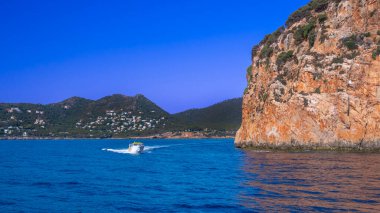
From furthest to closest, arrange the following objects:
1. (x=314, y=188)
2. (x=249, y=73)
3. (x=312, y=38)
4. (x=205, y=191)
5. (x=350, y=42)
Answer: (x=249, y=73)
(x=312, y=38)
(x=350, y=42)
(x=205, y=191)
(x=314, y=188)

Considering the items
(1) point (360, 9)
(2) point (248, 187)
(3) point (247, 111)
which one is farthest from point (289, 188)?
(3) point (247, 111)

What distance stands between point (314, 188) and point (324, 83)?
32623 millimetres

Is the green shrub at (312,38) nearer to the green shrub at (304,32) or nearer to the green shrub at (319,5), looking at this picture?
the green shrub at (304,32)

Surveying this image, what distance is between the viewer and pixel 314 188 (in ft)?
73.4

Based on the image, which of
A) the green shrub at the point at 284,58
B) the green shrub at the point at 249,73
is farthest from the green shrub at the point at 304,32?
the green shrub at the point at 249,73

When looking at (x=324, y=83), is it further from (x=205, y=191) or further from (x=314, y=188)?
(x=205, y=191)

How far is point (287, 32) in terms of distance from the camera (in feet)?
217

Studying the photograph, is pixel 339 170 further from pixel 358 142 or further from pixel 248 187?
pixel 358 142

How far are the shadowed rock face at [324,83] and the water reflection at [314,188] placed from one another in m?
17.3

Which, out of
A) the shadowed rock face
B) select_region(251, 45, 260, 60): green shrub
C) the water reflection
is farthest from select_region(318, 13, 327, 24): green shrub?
the water reflection

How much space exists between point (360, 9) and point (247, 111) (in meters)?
23.1

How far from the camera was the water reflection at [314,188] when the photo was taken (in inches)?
701

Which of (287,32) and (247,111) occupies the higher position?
(287,32)

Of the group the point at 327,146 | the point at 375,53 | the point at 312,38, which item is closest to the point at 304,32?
the point at 312,38
